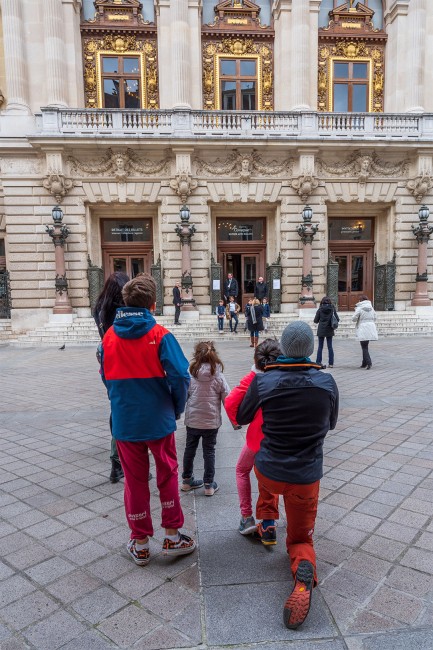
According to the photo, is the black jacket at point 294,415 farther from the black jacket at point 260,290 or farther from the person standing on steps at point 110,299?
the black jacket at point 260,290

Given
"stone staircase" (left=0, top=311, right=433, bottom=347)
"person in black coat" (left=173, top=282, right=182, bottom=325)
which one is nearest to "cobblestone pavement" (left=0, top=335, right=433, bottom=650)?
"stone staircase" (left=0, top=311, right=433, bottom=347)

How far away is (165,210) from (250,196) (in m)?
3.99

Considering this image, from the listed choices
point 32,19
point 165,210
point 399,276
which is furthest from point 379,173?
point 32,19

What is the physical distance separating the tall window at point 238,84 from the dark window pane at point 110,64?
5126 mm

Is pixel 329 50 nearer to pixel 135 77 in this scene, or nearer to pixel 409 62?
pixel 409 62

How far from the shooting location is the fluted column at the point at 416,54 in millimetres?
19484

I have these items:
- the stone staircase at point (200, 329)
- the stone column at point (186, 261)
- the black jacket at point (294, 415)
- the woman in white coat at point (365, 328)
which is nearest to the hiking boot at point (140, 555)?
the black jacket at point (294, 415)

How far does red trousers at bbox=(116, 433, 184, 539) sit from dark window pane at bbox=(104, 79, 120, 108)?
839 inches

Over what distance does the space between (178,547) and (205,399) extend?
50.4 inches

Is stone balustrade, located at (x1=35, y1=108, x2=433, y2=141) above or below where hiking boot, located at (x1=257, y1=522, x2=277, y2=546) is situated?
above

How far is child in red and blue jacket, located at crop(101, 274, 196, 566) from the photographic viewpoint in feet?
9.25

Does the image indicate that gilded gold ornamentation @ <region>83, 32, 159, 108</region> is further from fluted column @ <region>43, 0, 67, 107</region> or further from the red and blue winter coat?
the red and blue winter coat

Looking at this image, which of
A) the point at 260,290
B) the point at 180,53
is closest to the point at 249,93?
the point at 180,53

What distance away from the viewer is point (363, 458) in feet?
15.9
